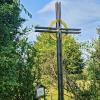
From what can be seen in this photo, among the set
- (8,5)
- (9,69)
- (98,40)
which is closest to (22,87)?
(9,69)

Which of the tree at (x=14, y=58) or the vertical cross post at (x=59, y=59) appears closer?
the tree at (x=14, y=58)

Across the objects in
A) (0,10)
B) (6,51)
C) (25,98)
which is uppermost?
(0,10)

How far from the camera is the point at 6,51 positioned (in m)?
15.0

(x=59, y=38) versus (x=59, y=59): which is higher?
(x=59, y=38)

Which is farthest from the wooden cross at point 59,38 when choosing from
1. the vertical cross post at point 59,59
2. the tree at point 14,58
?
the tree at point 14,58

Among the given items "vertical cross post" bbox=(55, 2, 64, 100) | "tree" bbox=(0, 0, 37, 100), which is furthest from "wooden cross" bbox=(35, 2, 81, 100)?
"tree" bbox=(0, 0, 37, 100)

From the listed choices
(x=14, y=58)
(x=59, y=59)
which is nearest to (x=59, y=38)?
(x=59, y=59)

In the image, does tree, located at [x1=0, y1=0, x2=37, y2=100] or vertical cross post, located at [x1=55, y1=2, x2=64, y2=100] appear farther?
vertical cross post, located at [x1=55, y1=2, x2=64, y2=100]

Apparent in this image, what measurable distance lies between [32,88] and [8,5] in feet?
14.8

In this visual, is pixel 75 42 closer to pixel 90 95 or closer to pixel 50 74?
pixel 50 74

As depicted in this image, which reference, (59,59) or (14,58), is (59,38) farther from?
(14,58)

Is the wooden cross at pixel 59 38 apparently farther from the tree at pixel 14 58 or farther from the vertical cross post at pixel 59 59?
the tree at pixel 14 58

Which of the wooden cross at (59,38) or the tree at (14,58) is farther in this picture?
the wooden cross at (59,38)

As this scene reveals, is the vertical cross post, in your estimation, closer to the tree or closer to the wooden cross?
the wooden cross
